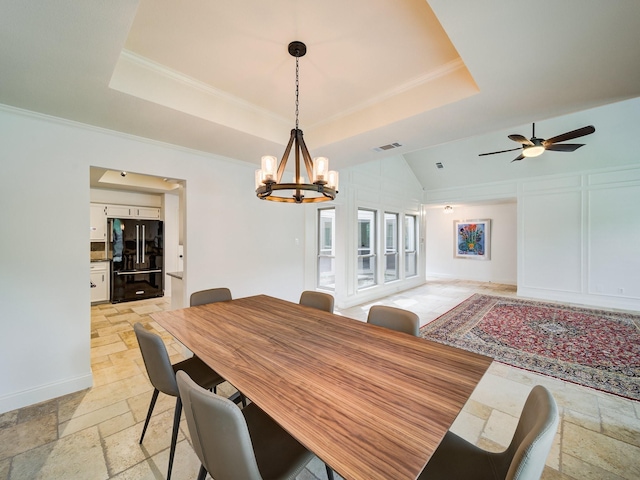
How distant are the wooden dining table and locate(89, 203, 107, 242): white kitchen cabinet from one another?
480 centimetres

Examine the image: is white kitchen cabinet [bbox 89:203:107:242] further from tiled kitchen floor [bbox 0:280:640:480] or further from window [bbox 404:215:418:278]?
window [bbox 404:215:418:278]

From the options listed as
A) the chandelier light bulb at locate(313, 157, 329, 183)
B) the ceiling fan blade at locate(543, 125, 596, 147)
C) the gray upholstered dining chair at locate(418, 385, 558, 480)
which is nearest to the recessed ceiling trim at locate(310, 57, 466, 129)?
the chandelier light bulb at locate(313, 157, 329, 183)

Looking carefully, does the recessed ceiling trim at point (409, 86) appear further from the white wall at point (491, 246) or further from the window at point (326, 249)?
the white wall at point (491, 246)

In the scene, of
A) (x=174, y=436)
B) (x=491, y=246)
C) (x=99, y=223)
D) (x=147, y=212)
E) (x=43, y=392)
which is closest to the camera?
(x=174, y=436)

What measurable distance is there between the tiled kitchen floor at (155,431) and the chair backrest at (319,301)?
1.16 meters

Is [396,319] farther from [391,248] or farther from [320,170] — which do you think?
[391,248]

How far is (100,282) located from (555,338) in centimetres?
800

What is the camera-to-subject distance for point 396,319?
1.98m

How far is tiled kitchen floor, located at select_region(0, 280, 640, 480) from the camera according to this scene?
1615mm

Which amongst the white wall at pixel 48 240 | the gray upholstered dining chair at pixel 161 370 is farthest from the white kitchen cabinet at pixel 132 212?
the gray upholstered dining chair at pixel 161 370

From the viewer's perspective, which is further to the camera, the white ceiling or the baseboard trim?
the baseboard trim

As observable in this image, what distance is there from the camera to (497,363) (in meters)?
2.97

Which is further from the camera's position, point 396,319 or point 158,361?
point 396,319

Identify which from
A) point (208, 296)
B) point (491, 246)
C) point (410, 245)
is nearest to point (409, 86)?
point (208, 296)
